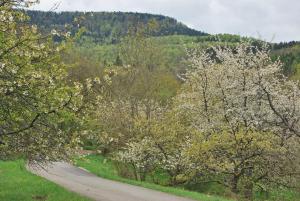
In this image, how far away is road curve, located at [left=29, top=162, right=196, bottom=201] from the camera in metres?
19.7

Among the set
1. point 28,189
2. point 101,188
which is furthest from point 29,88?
point 101,188

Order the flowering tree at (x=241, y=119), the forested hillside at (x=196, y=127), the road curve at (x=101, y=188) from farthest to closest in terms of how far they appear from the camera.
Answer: the flowering tree at (x=241, y=119) → the road curve at (x=101, y=188) → the forested hillside at (x=196, y=127)

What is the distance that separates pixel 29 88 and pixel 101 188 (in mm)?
11650

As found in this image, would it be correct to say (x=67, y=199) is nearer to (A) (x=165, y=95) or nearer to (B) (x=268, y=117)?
(B) (x=268, y=117)

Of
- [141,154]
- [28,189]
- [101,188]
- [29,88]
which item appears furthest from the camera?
[141,154]

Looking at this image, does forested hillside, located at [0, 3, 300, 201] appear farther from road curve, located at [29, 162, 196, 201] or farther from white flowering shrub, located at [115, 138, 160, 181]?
road curve, located at [29, 162, 196, 201]

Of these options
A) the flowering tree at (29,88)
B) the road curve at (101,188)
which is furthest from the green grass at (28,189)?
the flowering tree at (29,88)

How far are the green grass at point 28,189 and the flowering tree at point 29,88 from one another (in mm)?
5390

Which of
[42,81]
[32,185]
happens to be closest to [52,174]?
[32,185]

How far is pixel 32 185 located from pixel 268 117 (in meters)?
12.7

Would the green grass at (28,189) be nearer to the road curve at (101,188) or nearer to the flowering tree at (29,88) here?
the road curve at (101,188)

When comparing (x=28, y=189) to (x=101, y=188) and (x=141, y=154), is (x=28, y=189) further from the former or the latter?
(x=141, y=154)

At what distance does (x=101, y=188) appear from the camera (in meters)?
22.8

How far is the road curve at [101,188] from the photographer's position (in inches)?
777
